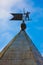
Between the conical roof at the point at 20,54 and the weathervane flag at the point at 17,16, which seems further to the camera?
the weathervane flag at the point at 17,16

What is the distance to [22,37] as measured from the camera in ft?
61.9

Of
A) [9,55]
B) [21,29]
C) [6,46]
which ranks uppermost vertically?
[21,29]

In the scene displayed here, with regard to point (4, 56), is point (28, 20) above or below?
above

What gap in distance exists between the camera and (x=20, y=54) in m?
15.5

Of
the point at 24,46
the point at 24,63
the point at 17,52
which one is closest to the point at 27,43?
the point at 24,46

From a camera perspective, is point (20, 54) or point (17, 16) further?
point (17, 16)

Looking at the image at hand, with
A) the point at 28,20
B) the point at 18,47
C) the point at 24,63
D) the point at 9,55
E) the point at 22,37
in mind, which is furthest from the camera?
the point at 28,20

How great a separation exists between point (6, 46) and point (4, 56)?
6.83ft

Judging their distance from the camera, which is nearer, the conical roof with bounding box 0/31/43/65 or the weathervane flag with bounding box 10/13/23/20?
the conical roof with bounding box 0/31/43/65

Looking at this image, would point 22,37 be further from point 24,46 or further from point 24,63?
point 24,63

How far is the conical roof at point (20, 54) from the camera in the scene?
14.5 meters

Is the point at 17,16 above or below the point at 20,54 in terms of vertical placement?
above

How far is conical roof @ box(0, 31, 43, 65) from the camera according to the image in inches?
571

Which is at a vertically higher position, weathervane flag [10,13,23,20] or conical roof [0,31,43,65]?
weathervane flag [10,13,23,20]
